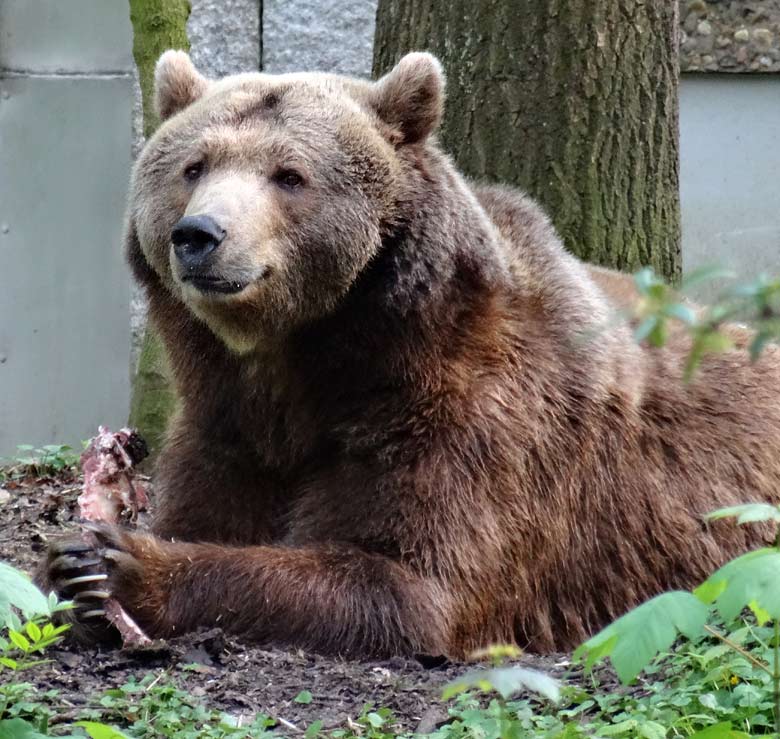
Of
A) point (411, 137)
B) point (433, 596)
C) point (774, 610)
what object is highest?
point (411, 137)

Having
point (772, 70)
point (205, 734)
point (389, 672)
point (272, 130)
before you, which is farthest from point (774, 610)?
point (772, 70)

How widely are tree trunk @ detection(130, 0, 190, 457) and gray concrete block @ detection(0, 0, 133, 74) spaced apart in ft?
8.58

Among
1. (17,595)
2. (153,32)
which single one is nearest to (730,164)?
(153,32)

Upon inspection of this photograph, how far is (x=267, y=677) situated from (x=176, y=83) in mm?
2229

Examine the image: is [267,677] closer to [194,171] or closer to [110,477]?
[110,477]

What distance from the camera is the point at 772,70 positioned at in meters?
10.9

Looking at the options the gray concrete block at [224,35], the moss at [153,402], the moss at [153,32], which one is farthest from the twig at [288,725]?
the gray concrete block at [224,35]

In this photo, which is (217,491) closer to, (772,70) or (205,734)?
(205,734)

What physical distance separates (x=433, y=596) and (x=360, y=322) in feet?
3.00

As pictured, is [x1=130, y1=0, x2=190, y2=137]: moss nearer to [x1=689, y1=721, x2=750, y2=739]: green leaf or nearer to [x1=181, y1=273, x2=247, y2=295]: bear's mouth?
[x1=181, y1=273, x2=247, y2=295]: bear's mouth

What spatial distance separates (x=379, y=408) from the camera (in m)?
4.50

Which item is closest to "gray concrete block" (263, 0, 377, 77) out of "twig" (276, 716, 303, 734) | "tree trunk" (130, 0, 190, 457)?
"tree trunk" (130, 0, 190, 457)

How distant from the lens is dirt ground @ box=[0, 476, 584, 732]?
366 cm

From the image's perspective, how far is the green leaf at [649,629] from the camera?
7.52ft
